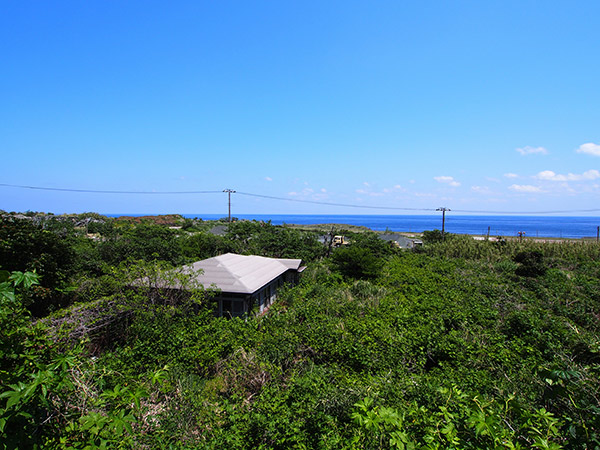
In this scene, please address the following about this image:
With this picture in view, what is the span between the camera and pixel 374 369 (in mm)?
6969

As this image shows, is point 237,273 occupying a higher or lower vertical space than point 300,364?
higher

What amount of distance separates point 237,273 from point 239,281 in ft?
3.15

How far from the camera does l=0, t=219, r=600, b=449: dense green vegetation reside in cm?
308

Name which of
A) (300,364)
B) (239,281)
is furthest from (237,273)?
(300,364)

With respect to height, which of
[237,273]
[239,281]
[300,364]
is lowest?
[300,364]

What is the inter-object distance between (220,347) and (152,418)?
2.93 meters

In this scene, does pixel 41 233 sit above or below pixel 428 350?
above

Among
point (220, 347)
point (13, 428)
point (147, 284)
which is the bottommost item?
point (220, 347)

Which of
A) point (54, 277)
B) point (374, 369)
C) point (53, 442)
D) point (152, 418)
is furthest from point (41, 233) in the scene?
point (374, 369)

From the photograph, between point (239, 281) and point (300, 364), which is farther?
point (239, 281)

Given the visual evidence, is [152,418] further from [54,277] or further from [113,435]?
[54,277]

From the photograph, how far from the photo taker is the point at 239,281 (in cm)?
1259

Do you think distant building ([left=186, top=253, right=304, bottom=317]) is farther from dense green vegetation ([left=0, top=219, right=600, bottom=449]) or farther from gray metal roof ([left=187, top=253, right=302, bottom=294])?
dense green vegetation ([left=0, top=219, right=600, bottom=449])

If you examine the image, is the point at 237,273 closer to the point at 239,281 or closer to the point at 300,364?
the point at 239,281
